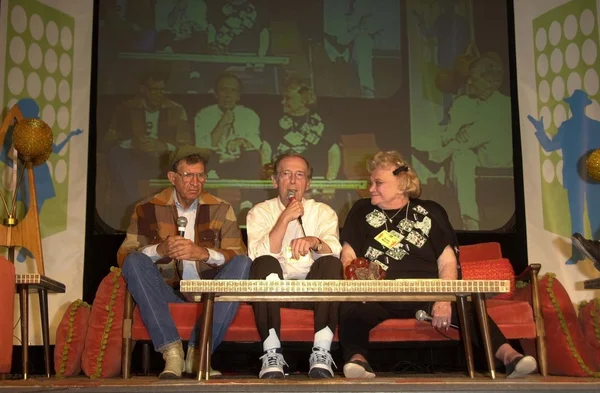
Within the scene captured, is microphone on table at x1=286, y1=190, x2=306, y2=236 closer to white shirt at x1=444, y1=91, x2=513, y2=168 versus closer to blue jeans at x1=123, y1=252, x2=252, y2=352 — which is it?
blue jeans at x1=123, y1=252, x2=252, y2=352

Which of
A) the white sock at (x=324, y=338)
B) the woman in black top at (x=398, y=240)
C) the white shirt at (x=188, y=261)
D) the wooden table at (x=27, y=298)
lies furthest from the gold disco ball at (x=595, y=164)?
the wooden table at (x=27, y=298)

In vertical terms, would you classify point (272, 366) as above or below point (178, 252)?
below

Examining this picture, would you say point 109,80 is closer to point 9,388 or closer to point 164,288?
point 164,288

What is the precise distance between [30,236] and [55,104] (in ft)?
4.63

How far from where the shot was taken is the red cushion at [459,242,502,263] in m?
4.43

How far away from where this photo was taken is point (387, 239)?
382 centimetres

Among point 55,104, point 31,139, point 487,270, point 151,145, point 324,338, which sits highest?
point 55,104

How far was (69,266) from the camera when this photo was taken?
511 centimetres

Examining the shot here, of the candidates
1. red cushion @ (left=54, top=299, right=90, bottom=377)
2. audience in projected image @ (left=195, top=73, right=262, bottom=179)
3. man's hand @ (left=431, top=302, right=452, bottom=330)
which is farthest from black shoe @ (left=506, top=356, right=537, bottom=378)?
audience in projected image @ (left=195, top=73, right=262, bottom=179)

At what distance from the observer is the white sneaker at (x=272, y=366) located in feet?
10.7

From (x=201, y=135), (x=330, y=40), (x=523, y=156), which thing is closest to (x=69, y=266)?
(x=201, y=135)

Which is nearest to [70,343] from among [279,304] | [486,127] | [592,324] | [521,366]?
[279,304]

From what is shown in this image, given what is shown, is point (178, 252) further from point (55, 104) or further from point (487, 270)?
point (55, 104)

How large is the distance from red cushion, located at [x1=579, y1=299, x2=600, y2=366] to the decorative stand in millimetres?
2590
